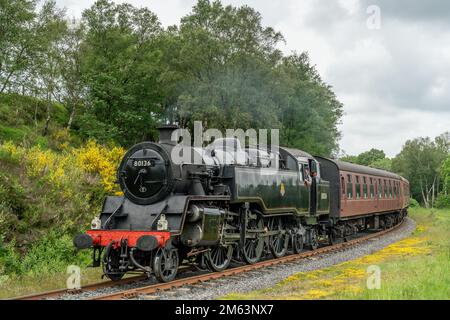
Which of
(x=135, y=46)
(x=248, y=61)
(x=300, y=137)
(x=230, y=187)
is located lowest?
(x=230, y=187)

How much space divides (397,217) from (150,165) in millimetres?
25470

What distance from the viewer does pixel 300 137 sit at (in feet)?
155

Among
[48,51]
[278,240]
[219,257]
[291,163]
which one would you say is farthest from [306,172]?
[48,51]

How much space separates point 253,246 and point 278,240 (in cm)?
150

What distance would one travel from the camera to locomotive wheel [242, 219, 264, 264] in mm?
13383

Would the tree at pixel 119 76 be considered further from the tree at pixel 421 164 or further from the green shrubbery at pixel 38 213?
the tree at pixel 421 164

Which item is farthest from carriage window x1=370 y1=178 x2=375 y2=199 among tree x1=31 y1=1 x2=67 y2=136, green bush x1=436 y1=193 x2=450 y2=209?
green bush x1=436 y1=193 x2=450 y2=209

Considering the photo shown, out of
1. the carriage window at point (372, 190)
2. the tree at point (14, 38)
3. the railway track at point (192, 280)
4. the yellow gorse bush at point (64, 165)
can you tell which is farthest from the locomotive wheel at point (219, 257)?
the tree at point (14, 38)

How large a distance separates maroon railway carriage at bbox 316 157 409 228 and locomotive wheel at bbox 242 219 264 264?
611 centimetres

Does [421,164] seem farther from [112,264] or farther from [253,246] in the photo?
[112,264]

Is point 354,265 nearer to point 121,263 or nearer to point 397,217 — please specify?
point 121,263

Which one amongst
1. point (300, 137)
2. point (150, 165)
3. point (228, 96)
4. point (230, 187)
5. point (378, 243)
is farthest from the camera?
point (300, 137)

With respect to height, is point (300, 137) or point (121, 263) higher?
point (300, 137)

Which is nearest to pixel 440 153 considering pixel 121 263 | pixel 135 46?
pixel 135 46
